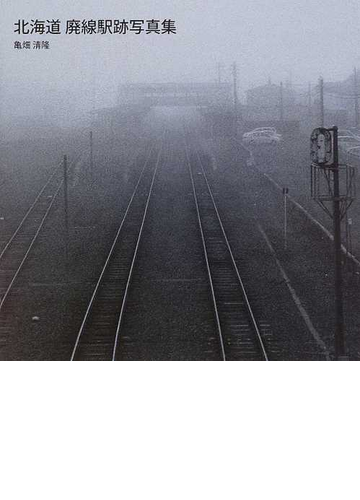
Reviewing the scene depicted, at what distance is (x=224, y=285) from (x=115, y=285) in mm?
1482

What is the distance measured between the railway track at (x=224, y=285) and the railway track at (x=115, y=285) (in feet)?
3.37

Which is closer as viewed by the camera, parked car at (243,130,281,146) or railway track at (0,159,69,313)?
railway track at (0,159,69,313)

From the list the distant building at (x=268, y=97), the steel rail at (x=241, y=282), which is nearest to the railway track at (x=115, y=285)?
the steel rail at (x=241, y=282)

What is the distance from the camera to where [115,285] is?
988 centimetres

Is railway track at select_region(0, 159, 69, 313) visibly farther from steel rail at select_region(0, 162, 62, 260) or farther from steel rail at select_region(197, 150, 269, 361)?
steel rail at select_region(197, 150, 269, 361)

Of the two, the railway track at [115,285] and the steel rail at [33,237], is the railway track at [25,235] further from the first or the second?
the railway track at [115,285]

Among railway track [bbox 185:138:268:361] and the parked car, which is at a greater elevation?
the parked car

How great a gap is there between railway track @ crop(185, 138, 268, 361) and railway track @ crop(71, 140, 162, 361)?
1027 mm

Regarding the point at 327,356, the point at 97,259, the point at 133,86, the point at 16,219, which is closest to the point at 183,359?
the point at 327,356

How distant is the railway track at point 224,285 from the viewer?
7750 millimetres

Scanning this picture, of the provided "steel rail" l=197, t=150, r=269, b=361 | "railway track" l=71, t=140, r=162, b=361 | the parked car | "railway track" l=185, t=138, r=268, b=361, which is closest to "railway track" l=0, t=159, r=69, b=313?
"railway track" l=71, t=140, r=162, b=361

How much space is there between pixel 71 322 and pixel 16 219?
18.2ft

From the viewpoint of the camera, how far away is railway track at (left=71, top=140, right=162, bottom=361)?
7.82 m

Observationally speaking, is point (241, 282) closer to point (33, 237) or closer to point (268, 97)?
point (268, 97)
